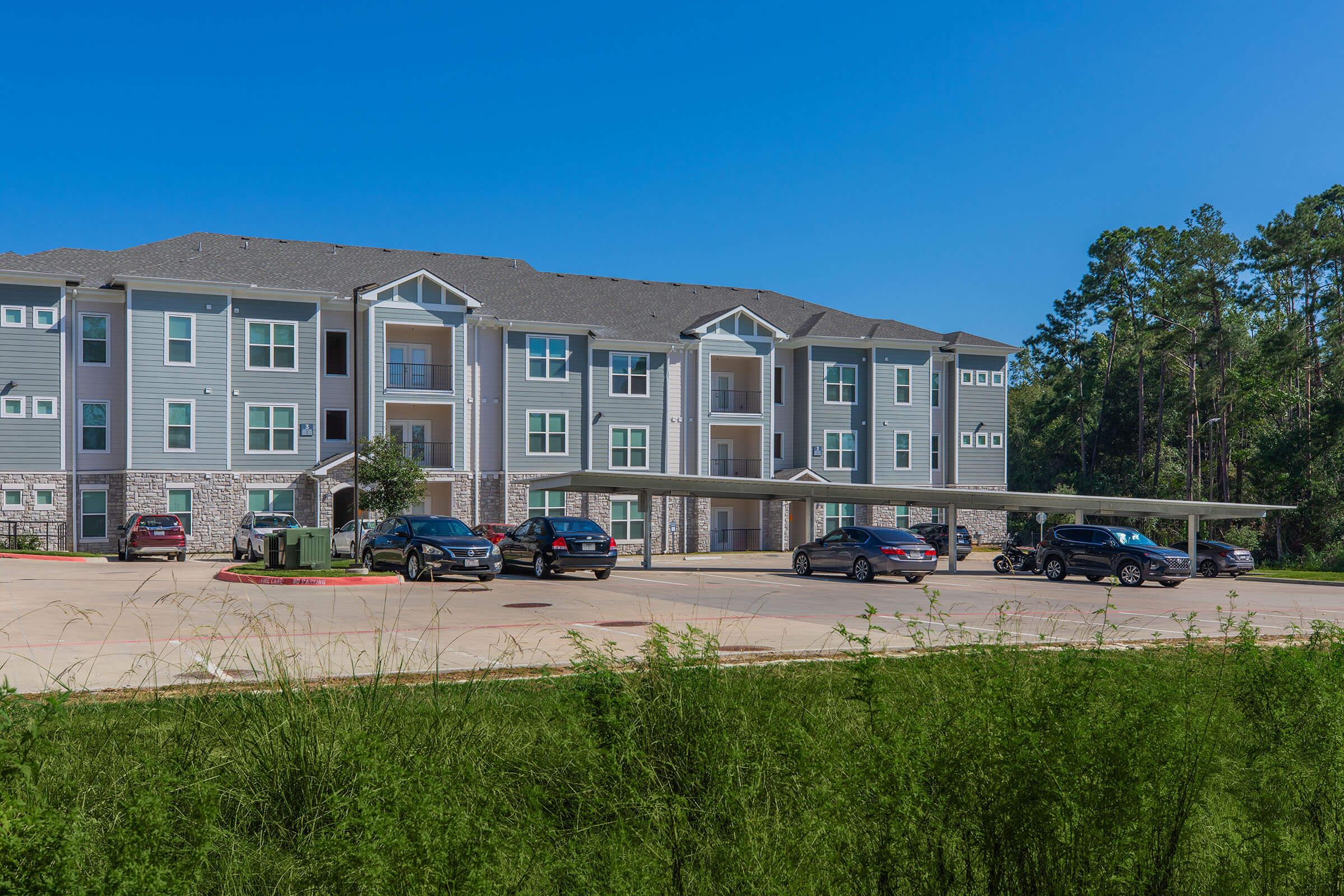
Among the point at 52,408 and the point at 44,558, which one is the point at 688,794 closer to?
the point at 44,558

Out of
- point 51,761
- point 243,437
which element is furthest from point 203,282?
point 51,761

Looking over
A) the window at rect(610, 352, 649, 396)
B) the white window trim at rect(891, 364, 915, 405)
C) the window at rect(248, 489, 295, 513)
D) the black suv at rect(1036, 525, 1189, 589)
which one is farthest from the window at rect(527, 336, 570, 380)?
the black suv at rect(1036, 525, 1189, 589)

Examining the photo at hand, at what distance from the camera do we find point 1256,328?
74.2 m

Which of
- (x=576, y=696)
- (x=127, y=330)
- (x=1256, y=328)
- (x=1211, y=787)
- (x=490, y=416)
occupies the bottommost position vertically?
(x=1211, y=787)

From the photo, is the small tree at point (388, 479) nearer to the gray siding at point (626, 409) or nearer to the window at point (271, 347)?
the window at point (271, 347)

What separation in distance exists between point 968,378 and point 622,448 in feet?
67.9

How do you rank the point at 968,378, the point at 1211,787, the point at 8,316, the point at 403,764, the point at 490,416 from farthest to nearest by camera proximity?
the point at 968,378 → the point at 490,416 → the point at 8,316 → the point at 1211,787 → the point at 403,764

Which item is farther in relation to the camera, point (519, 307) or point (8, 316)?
point (519, 307)

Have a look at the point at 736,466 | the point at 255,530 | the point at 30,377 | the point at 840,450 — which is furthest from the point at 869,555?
the point at 30,377

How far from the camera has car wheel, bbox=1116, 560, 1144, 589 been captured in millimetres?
30312

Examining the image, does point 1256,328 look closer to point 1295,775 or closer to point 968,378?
point 968,378

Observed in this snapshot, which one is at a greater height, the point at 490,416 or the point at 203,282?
the point at 203,282

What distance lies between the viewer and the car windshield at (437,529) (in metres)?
25.3

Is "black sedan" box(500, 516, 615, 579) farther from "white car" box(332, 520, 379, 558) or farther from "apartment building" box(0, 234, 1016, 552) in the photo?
"white car" box(332, 520, 379, 558)
